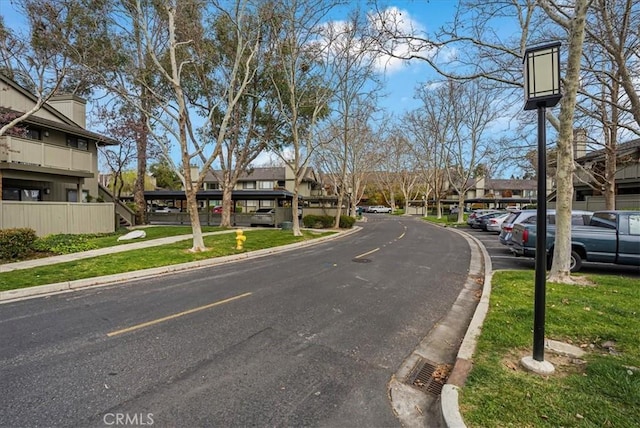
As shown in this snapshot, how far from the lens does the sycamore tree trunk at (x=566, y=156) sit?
23.7 ft

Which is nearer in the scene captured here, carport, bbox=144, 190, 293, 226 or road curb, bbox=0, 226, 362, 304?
road curb, bbox=0, 226, 362, 304

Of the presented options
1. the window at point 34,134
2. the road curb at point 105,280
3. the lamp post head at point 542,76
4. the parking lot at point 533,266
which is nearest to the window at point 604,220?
the parking lot at point 533,266

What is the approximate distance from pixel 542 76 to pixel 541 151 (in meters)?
0.90

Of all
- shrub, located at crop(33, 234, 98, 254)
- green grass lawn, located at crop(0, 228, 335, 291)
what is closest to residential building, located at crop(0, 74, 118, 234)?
shrub, located at crop(33, 234, 98, 254)

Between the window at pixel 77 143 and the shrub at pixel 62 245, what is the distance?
8.72 metres

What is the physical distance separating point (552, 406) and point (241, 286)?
6.32 m

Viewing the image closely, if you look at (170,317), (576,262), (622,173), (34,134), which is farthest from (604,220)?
(622,173)

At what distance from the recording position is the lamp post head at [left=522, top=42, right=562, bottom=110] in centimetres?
365

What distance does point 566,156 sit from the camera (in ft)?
24.8

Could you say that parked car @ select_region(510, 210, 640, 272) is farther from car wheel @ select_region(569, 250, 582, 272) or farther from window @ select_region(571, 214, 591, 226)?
window @ select_region(571, 214, 591, 226)

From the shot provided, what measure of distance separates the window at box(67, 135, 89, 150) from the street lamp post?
79.1 ft

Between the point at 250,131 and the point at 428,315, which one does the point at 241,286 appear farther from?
the point at 250,131

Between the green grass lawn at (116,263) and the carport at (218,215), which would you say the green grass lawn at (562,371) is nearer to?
the green grass lawn at (116,263)

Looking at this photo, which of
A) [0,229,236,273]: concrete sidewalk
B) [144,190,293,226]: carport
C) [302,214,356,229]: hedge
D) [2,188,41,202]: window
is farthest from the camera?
[144,190,293,226]: carport
